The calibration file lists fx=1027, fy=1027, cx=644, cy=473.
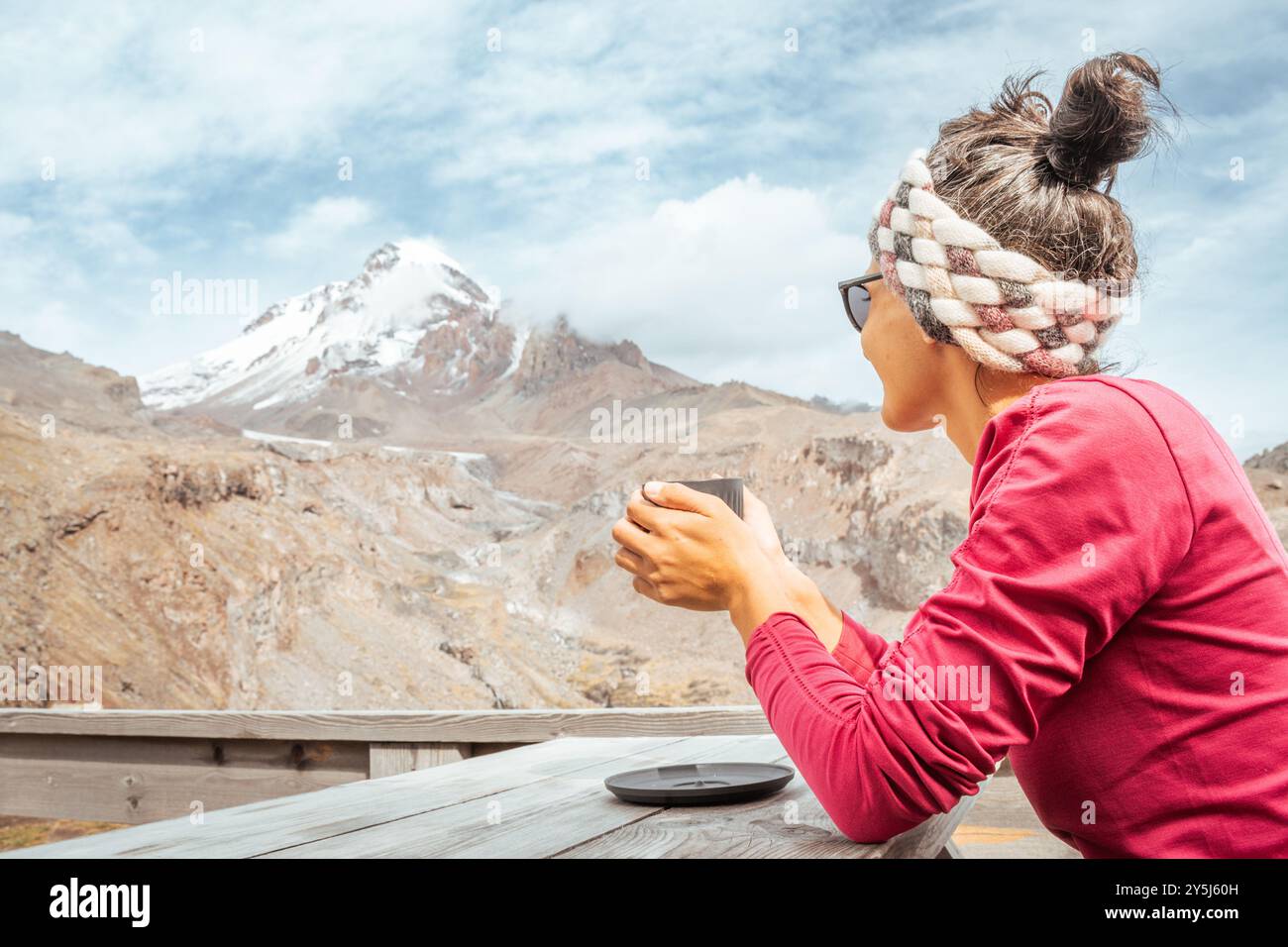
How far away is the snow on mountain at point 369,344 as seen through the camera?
85750mm

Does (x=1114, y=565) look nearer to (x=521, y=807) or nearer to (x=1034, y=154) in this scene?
(x=1034, y=154)

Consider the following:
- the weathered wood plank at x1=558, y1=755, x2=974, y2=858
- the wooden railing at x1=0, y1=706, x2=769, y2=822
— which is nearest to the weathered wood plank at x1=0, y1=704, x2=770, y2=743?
the wooden railing at x1=0, y1=706, x2=769, y2=822

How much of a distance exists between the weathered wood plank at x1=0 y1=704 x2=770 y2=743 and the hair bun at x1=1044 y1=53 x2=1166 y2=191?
54.4 inches

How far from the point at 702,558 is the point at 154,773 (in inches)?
80.9

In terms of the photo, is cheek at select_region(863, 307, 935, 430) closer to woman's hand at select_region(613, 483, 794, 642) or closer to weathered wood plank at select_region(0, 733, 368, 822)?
woman's hand at select_region(613, 483, 794, 642)

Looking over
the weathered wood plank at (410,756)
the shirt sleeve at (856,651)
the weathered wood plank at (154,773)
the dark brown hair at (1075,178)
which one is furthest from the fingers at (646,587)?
the weathered wood plank at (154,773)

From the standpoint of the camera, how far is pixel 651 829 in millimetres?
1247

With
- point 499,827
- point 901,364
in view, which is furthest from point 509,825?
point 901,364

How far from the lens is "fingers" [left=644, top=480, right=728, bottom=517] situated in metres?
1.32

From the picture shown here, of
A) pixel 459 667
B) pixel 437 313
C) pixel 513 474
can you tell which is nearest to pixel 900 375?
pixel 459 667

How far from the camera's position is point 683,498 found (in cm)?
133

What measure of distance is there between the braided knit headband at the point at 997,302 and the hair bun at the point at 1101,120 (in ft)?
0.48

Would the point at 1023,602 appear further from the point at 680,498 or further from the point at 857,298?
the point at 857,298

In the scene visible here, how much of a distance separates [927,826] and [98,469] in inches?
534
